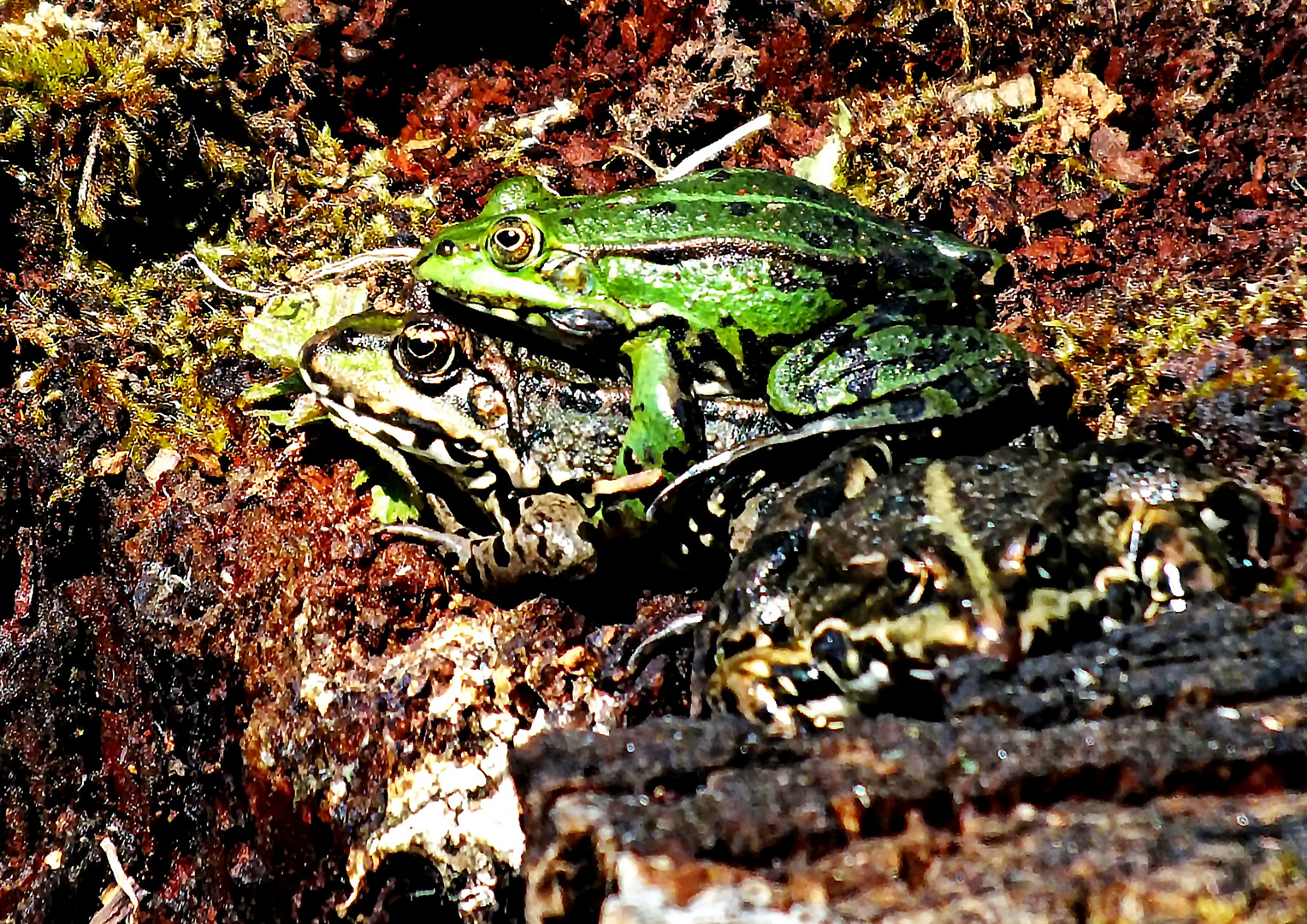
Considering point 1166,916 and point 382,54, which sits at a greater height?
point 382,54

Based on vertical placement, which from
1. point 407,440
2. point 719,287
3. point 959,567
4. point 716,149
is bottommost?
point 959,567

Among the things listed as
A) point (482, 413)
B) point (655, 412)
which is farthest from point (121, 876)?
point (655, 412)

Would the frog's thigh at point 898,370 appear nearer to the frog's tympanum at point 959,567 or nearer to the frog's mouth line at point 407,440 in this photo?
the frog's tympanum at point 959,567

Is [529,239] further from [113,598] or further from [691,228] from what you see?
[113,598]

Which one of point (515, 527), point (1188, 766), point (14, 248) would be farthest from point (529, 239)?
point (1188, 766)

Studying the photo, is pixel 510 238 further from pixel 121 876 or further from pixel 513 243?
pixel 121 876

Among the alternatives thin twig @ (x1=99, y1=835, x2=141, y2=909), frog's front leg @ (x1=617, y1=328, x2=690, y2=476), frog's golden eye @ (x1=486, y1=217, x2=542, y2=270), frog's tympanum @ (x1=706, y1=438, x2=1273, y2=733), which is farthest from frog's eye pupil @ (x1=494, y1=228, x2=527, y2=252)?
thin twig @ (x1=99, y1=835, x2=141, y2=909)

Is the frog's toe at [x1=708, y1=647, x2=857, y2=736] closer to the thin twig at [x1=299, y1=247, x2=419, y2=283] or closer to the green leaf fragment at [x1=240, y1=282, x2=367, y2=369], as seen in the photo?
the green leaf fragment at [x1=240, y1=282, x2=367, y2=369]
